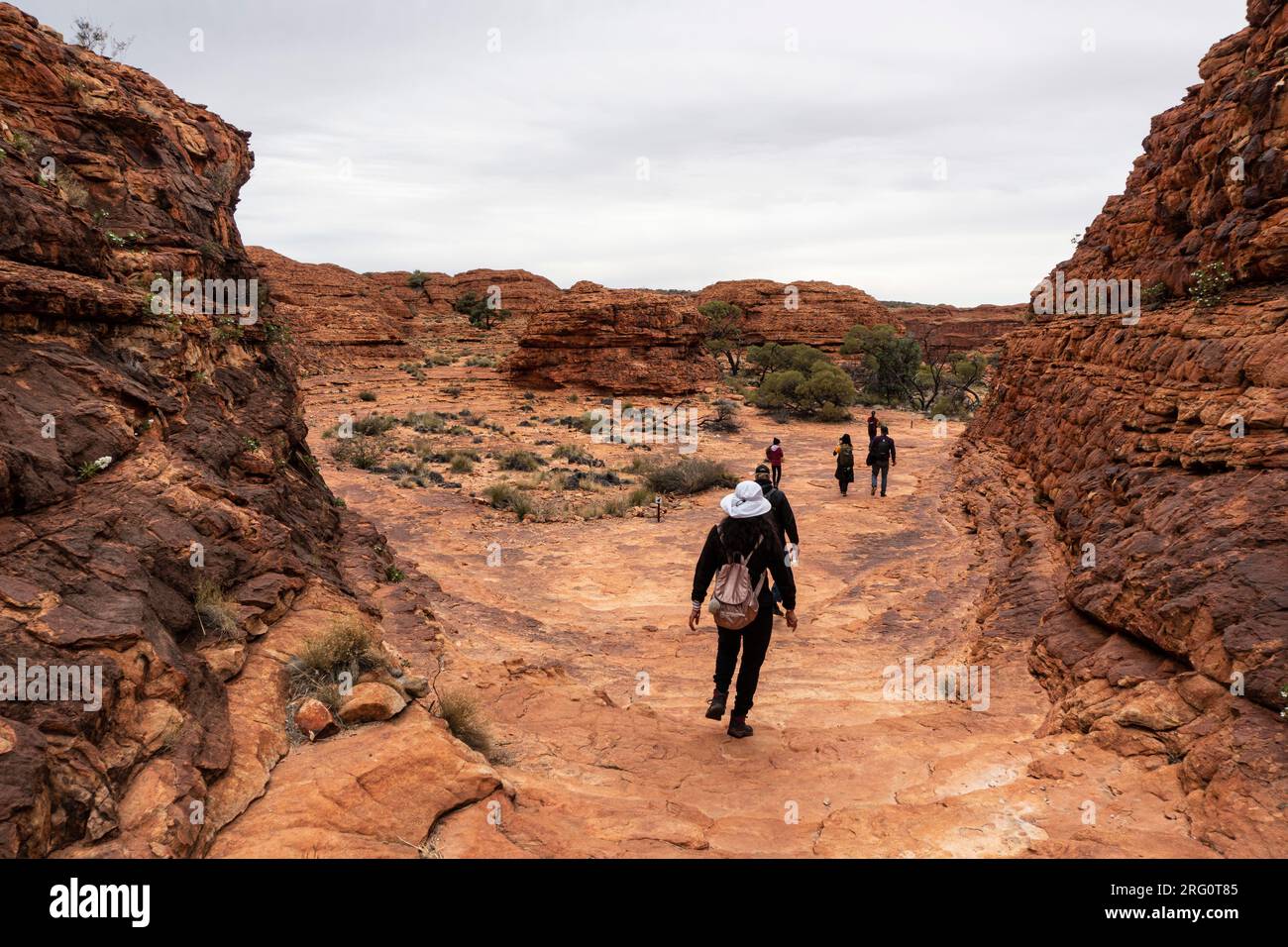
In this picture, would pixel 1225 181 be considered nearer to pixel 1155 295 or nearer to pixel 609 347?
pixel 1155 295

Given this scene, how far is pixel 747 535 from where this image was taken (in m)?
5.00

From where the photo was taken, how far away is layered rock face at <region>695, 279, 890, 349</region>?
56906 mm

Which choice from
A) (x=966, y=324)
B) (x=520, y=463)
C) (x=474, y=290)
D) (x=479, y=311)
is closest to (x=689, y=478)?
(x=520, y=463)

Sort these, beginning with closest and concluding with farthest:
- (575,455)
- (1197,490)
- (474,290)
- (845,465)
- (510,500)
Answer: (1197,490), (510,500), (845,465), (575,455), (474,290)

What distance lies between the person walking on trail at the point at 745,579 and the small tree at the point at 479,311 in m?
58.0

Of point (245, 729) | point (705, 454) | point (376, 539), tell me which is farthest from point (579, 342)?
point (245, 729)

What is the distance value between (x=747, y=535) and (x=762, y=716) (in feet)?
5.58

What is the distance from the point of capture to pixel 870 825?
3746mm

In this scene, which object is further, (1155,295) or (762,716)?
(1155,295)

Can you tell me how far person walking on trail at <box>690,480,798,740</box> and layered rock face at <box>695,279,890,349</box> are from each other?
5311cm

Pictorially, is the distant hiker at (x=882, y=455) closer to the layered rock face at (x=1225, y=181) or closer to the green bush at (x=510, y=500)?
the layered rock face at (x=1225, y=181)

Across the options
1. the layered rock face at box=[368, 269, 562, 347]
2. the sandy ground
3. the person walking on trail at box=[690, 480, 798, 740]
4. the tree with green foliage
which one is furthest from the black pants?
the layered rock face at box=[368, 269, 562, 347]

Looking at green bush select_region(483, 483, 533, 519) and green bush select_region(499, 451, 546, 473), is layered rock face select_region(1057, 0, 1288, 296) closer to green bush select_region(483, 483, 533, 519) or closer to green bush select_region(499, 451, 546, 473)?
green bush select_region(483, 483, 533, 519)
